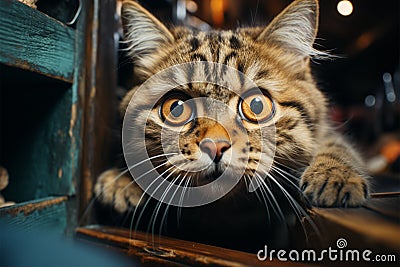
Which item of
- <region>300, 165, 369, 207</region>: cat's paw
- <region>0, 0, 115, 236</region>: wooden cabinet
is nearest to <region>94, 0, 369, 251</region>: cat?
<region>300, 165, 369, 207</region>: cat's paw

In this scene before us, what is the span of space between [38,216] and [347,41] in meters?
0.88

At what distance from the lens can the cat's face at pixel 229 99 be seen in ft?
2.43

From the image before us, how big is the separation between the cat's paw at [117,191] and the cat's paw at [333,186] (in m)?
0.44

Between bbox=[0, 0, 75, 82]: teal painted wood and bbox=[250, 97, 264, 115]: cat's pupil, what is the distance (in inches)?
20.6

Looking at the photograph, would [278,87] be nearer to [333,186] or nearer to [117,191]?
[333,186]

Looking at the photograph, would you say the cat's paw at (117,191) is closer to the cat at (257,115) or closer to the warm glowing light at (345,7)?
the cat at (257,115)

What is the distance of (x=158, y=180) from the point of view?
33.0 inches

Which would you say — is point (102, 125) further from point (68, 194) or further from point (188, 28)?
point (188, 28)

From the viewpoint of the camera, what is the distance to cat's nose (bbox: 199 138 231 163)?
72cm

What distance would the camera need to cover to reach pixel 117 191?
0.98 m

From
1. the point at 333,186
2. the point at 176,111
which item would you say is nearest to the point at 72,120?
the point at 176,111

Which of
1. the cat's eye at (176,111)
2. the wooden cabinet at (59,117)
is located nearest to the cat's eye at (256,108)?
the cat's eye at (176,111)

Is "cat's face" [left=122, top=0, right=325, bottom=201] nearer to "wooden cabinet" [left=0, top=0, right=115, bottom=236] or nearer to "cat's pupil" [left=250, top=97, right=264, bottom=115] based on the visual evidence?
"cat's pupil" [left=250, top=97, right=264, bottom=115]

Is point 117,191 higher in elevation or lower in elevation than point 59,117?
lower
